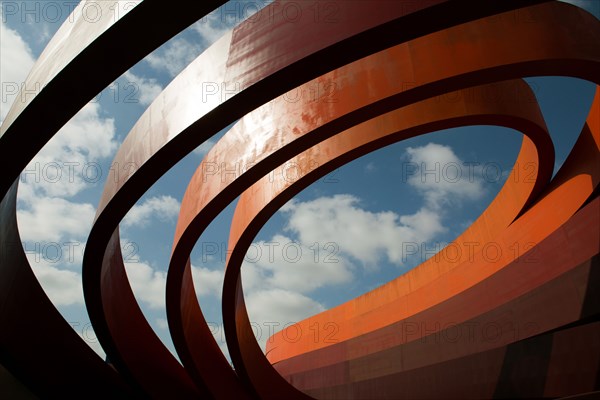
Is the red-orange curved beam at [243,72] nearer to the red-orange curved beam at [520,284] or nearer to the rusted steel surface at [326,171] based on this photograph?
the rusted steel surface at [326,171]

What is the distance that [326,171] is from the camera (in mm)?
8898

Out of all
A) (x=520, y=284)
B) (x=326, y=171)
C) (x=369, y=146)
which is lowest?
(x=520, y=284)

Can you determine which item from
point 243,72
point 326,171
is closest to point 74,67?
point 243,72

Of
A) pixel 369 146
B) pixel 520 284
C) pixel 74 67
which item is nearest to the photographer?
pixel 74 67

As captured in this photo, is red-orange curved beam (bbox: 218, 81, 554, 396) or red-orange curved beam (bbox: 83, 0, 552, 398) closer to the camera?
red-orange curved beam (bbox: 83, 0, 552, 398)

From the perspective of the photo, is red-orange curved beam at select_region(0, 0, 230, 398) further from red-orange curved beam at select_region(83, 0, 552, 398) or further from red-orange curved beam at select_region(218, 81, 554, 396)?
red-orange curved beam at select_region(218, 81, 554, 396)

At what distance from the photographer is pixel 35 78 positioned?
5.84 m

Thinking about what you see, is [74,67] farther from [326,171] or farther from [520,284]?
[520,284]

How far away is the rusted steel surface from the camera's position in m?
5.45

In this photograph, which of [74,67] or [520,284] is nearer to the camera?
[74,67]

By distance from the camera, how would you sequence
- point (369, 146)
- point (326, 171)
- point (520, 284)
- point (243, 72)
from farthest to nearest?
point (520, 284)
point (326, 171)
point (369, 146)
point (243, 72)

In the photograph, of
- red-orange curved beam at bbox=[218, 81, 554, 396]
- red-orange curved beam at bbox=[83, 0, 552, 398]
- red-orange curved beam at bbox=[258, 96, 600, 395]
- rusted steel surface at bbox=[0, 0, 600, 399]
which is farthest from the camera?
red-orange curved beam at bbox=[258, 96, 600, 395]

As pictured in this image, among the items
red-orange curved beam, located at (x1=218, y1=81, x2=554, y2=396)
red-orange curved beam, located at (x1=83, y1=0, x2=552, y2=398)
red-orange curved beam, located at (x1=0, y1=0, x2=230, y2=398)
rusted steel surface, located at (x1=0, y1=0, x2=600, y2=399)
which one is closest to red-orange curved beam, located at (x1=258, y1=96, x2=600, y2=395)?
rusted steel surface, located at (x1=0, y1=0, x2=600, y2=399)

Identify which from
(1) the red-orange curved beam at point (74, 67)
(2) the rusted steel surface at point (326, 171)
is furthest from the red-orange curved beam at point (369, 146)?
(1) the red-orange curved beam at point (74, 67)
